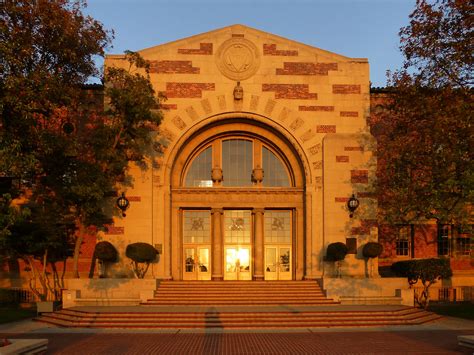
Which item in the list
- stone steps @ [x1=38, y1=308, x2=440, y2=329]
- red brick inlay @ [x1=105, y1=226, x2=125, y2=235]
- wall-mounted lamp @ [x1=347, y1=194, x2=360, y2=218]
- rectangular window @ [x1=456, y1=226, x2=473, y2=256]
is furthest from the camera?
rectangular window @ [x1=456, y1=226, x2=473, y2=256]

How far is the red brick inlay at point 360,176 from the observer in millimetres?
27734

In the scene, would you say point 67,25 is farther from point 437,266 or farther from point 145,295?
point 437,266

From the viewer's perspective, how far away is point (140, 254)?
25.5m

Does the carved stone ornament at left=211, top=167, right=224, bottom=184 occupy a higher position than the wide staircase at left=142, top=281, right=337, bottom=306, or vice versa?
the carved stone ornament at left=211, top=167, right=224, bottom=184

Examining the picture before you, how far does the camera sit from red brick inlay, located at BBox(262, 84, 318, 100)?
2808 centimetres

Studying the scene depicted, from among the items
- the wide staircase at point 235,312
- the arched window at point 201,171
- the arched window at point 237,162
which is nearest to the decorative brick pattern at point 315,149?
the arched window at point 237,162

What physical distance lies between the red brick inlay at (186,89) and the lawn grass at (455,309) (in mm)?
16019

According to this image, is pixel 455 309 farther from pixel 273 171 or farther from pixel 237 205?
pixel 237 205

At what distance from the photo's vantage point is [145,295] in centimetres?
2438

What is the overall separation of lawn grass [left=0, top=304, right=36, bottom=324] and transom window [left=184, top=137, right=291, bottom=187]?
10252mm

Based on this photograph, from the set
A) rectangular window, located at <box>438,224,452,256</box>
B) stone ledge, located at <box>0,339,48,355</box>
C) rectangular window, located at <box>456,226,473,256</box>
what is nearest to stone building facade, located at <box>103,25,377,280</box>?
rectangular window, located at <box>438,224,452,256</box>

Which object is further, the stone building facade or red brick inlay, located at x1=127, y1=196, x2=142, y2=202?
the stone building facade

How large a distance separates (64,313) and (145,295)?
3984 mm

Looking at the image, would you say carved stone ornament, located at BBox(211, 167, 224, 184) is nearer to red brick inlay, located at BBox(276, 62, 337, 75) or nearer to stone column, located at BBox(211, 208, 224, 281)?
stone column, located at BBox(211, 208, 224, 281)
